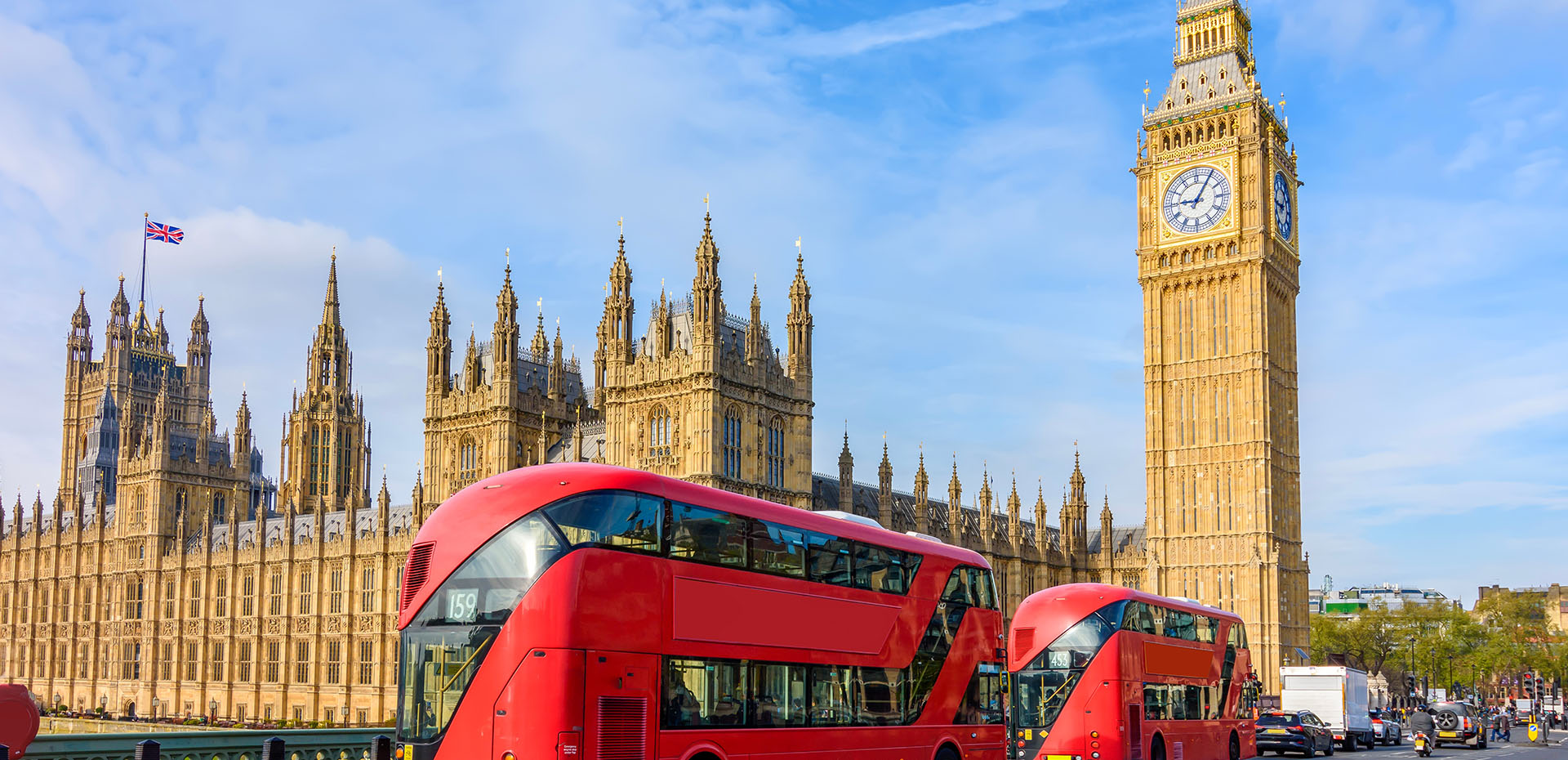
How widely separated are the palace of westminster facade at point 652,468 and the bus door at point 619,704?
134 feet

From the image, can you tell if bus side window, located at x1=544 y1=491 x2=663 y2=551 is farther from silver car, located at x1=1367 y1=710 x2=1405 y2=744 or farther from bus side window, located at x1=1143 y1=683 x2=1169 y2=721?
silver car, located at x1=1367 y1=710 x2=1405 y2=744

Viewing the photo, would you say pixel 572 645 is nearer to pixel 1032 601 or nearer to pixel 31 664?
pixel 1032 601

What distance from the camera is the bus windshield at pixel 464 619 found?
1759cm

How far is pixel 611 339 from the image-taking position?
64688 millimetres

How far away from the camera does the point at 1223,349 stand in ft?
288

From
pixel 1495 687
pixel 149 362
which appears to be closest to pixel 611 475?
pixel 149 362

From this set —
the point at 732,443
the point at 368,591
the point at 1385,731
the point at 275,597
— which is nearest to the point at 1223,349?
the point at 1385,731

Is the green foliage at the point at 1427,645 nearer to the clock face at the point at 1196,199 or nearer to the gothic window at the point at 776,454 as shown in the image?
the clock face at the point at 1196,199

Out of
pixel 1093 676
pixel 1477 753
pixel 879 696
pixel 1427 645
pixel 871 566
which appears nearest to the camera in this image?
pixel 879 696

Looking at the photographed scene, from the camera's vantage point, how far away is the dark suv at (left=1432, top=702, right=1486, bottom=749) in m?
60.1

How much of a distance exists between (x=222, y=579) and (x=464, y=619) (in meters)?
80.6

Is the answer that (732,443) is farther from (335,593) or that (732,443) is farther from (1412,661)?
(1412,661)

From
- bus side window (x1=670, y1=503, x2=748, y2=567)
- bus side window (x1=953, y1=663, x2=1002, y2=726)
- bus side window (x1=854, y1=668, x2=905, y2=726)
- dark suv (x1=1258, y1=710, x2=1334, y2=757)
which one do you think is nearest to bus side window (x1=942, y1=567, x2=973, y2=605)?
bus side window (x1=953, y1=663, x2=1002, y2=726)

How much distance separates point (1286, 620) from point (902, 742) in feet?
222
